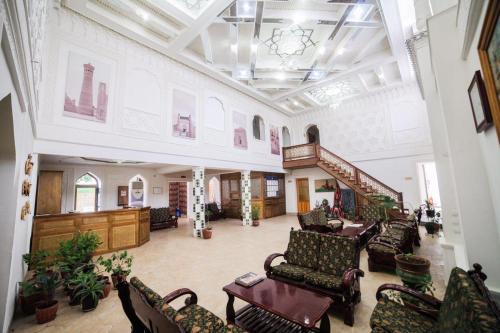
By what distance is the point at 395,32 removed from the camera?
19.5ft

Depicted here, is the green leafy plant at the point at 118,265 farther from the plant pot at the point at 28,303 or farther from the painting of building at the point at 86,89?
the painting of building at the point at 86,89

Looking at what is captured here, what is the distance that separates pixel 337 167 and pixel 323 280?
765cm

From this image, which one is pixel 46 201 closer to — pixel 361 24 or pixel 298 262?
Answer: pixel 298 262

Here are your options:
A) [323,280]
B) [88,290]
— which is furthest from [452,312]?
[88,290]

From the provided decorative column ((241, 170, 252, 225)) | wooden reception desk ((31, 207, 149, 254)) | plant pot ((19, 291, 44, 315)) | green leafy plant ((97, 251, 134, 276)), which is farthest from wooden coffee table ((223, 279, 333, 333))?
decorative column ((241, 170, 252, 225))

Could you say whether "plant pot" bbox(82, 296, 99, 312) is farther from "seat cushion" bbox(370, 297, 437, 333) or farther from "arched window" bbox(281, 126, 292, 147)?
"arched window" bbox(281, 126, 292, 147)

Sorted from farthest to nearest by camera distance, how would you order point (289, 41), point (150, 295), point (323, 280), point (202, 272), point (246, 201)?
point (246, 201) → point (289, 41) → point (202, 272) → point (323, 280) → point (150, 295)

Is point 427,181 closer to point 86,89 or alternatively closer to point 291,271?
point 291,271

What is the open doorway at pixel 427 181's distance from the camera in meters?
8.37

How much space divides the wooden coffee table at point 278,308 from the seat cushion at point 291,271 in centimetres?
38

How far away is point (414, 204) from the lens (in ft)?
27.8

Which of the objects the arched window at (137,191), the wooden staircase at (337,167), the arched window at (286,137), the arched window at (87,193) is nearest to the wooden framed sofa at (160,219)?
the arched window at (137,191)

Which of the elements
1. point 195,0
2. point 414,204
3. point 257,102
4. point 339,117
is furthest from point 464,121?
point 339,117

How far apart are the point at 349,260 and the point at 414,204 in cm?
794
